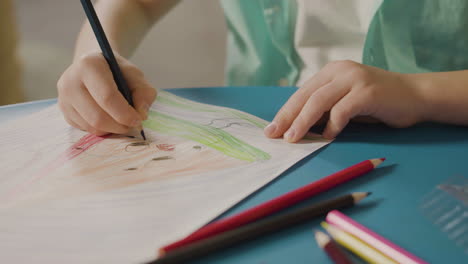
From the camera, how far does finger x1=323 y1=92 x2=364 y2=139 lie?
38 cm

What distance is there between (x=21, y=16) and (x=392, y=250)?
122cm

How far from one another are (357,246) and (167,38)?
1008 millimetres

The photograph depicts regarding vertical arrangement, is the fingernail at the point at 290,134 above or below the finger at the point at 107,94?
below

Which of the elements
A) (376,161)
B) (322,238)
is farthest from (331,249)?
(376,161)

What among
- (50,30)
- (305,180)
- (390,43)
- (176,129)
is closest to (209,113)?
(176,129)

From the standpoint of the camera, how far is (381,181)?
31 centimetres

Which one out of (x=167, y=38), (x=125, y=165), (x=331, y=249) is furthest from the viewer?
(x=167, y=38)

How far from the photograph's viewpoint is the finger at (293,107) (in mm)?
389

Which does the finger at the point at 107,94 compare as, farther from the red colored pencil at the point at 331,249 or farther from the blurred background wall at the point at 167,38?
the blurred background wall at the point at 167,38

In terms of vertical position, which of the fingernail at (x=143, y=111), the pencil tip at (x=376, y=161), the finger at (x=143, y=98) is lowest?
the pencil tip at (x=376, y=161)

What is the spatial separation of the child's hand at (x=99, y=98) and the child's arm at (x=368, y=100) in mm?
122

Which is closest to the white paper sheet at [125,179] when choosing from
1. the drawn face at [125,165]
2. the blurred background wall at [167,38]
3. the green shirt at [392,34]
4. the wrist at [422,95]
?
the drawn face at [125,165]

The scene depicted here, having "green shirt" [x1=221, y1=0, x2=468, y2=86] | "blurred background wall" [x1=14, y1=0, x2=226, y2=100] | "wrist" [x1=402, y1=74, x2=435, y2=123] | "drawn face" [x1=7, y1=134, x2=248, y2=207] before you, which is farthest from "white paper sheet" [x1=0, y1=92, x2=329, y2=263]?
"blurred background wall" [x1=14, y1=0, x2=226, y2=100]

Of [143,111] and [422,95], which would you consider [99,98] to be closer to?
[143,111]
